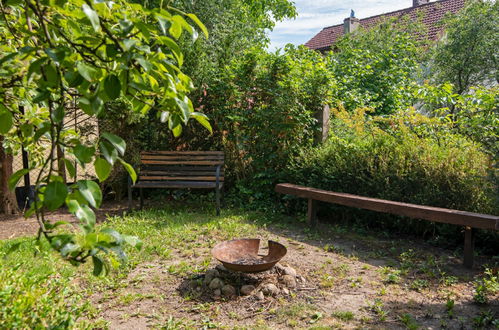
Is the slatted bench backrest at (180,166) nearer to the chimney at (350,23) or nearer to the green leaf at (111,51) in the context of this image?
the green leaf at (111,51)

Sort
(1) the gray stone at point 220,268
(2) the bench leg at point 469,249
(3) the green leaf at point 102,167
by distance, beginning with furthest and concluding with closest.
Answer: (2) the bench leg at point 469,249, (1) the gray stone at point 220,268, (3) the green leaf at point 102,167

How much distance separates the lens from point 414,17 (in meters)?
19.7

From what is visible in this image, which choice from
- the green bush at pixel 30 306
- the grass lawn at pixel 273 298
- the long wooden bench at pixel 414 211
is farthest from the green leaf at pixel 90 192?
the long wooden bench at pixel 414 211

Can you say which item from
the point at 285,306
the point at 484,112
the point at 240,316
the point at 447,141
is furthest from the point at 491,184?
the point at 240,316

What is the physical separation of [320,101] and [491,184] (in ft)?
10.2

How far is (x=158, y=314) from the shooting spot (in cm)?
320

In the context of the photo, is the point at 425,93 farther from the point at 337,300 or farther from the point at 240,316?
the point at 240,316

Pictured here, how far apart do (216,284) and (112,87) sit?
283cm

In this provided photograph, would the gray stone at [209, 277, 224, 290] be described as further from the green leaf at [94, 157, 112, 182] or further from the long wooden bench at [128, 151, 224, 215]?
the long wooden bench at [128, 151, 224, 215]

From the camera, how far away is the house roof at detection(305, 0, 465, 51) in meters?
18.3

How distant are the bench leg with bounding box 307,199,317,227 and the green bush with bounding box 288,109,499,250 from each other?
39cm

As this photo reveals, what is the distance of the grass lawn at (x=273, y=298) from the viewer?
2992 millimetres

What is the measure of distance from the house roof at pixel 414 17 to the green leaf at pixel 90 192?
49.8 ft

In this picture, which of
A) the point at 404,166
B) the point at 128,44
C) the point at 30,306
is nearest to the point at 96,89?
the point at 128,44
